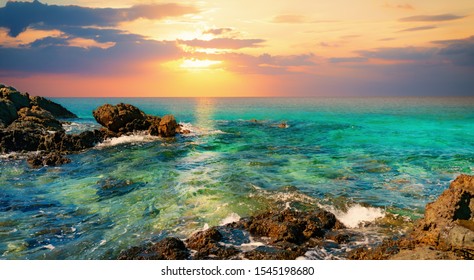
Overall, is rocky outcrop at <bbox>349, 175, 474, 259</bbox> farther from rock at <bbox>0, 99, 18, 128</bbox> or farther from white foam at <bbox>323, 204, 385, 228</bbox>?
rock at <bbox>0, 99, 18, 128</bbox>

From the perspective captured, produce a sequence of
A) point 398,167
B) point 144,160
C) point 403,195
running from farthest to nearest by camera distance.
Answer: point 144,160
point 398,167
point 403,195

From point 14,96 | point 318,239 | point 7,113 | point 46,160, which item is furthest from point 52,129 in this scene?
point 318,239

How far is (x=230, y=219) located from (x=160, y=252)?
366 centimetres

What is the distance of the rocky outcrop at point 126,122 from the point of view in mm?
32562

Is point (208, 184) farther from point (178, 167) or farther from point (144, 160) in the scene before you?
point (144, 160)

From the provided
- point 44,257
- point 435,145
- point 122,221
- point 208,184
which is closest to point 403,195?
point 208,184

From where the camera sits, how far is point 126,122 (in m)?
33.7

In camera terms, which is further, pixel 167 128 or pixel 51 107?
pixel 51 107

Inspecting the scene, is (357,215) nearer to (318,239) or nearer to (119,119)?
(318,239)

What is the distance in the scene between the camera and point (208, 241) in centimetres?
945

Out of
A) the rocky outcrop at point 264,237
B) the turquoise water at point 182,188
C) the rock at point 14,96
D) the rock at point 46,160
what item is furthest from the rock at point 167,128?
the rocky outcrop at point 264,237

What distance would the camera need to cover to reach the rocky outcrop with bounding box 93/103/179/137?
32.6m

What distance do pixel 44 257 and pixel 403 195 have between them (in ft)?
44.8

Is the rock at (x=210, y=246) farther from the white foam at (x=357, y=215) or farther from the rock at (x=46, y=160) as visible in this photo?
the rock at (x=46, y=160)
